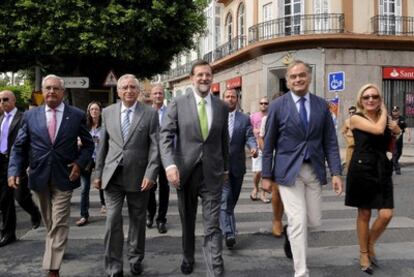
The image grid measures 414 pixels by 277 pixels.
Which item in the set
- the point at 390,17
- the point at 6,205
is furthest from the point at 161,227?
the point at 390,17

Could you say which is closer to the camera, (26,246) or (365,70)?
(26,246)

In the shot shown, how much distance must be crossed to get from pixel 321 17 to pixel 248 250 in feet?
67.5

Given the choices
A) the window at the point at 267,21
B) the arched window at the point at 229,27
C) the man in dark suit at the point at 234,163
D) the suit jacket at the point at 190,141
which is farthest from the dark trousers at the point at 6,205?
the arched window at the point at 229,27

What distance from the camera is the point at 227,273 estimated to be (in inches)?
199

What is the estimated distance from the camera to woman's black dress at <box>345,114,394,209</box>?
16.7 feet

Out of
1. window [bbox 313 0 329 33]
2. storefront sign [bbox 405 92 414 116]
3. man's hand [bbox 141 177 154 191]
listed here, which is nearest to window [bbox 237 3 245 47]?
window [bbox 313 0 329 33]

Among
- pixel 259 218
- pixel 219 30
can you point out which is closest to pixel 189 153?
pixel 259 218

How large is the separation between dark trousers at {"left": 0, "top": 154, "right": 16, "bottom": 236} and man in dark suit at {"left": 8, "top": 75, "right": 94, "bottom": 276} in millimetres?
1672

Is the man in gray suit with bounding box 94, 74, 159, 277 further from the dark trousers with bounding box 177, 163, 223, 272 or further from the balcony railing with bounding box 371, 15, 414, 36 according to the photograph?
the balcony railing with bounding box 371, 15, 414, 36

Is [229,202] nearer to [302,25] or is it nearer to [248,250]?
[248,250]

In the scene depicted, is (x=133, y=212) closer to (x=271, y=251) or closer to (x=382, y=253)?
(x=271, y=251)

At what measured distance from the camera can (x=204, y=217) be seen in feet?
15.5

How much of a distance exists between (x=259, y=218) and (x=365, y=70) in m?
18.3

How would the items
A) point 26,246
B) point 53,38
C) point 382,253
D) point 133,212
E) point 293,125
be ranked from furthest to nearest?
point 53,38 → point 26,246 → point 382,253 → point 133,212 → point 293,125
